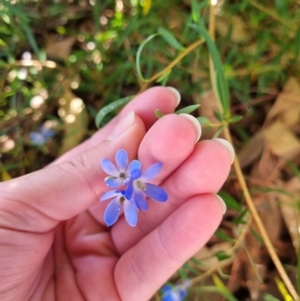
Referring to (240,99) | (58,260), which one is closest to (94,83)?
(240,99)

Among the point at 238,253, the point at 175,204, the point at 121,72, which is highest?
the point at 121,72

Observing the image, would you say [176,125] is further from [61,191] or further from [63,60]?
[63,60]

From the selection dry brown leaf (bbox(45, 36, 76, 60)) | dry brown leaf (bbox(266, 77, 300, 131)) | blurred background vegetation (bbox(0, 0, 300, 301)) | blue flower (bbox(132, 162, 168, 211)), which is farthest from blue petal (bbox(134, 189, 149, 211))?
dry brown leaf (bbox(45, 36, 76, 60))

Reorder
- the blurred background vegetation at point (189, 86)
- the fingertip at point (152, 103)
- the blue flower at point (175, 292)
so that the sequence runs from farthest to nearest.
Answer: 1. the blurred background vegetation at point (189, 86)
2. the blue flower at point (175, 292)
3. the fingertip at point (152, 103)

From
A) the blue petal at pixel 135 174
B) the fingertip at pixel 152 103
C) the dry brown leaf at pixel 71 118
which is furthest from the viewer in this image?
→ the dry brown leaf at pixel 71 118

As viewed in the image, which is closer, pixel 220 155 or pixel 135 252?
pixel 220 155

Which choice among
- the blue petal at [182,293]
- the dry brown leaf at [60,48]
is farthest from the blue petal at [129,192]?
the dry brown leaf at [60,48]

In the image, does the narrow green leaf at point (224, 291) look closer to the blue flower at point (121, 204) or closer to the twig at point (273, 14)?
the blue flower at point (121, 204)

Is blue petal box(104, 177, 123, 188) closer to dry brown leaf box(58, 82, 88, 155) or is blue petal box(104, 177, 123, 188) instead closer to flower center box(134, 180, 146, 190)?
flower center box(134, 180, 146, 190)
